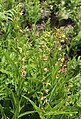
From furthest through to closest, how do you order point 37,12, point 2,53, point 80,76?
point 37,12, point 80,76, point 2,53

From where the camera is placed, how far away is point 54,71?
267 cm

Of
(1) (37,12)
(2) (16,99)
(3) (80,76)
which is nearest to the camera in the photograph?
(2) (16,99)

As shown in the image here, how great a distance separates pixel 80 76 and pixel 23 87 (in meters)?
0.79

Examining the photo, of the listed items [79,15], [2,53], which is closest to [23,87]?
[2,53]

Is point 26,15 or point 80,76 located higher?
point 26,15

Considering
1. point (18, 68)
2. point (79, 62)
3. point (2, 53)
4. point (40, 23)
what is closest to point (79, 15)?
point (40, 23)

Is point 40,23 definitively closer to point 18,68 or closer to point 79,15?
point 79,15

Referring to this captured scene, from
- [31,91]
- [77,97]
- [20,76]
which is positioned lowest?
[77,97]

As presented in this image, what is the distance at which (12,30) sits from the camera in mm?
3336

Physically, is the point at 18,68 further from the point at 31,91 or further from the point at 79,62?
the point at 79,62

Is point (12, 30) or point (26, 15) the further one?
point (26, 15)

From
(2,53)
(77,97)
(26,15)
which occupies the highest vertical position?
(26,15)

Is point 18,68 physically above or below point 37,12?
below

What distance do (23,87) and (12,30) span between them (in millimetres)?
955
